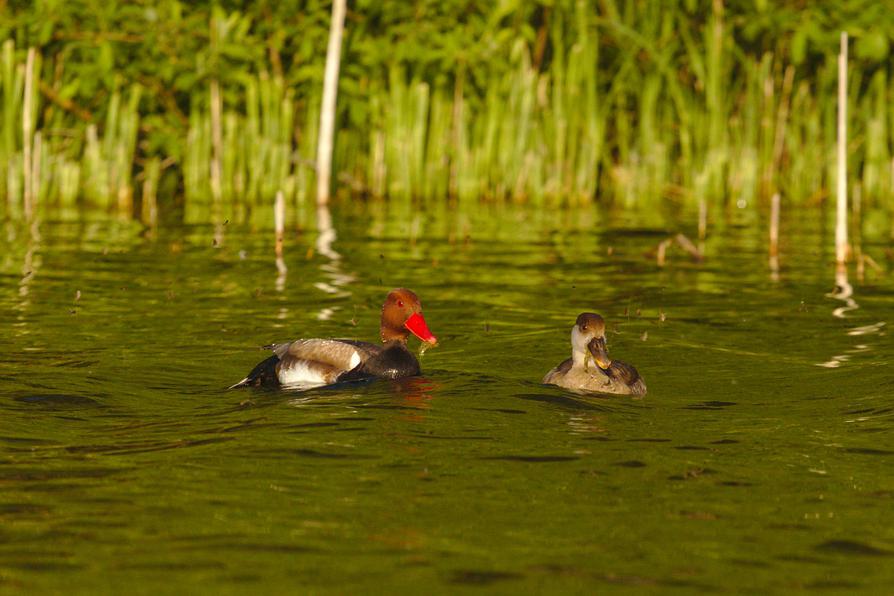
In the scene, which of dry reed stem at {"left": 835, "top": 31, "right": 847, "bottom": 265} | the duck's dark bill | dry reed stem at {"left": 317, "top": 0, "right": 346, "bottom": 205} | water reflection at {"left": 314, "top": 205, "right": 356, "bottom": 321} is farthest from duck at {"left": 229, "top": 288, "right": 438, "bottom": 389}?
dry reed stem at {"left": 317, "top": 0, "right": 346, "bottom": 205}

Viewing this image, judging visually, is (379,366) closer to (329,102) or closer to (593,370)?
(593,370)

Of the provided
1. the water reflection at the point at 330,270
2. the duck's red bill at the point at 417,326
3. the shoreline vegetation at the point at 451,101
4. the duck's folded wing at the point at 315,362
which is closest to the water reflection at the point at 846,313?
the duck's red bill at the point at 417,326

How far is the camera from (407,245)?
1809 cm

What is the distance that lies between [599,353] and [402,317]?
4.79ft

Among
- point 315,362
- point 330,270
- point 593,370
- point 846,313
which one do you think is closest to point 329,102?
point 330,270

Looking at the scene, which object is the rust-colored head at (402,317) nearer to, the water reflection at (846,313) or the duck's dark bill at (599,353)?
the duck's dark bill at (599,353)

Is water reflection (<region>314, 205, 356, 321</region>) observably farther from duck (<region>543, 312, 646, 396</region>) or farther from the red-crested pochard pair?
duck (<region>543, 312, 646, 396</region>)

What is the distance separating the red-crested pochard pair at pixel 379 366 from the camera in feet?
32.2

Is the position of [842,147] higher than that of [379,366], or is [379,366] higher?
[842,147]

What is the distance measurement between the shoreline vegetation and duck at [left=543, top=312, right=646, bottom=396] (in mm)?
12530

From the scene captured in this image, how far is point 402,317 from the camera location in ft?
34.4

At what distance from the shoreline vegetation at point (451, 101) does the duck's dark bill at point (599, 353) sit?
41.6 ft

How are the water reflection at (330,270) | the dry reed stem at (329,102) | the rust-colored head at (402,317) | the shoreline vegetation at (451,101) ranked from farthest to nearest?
the shoreline vegetation at (451,101), the dry reed stem at (329,102), the water reflection at (330,270), the rust-colored head at (402,317)

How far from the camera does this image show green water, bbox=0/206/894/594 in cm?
620
